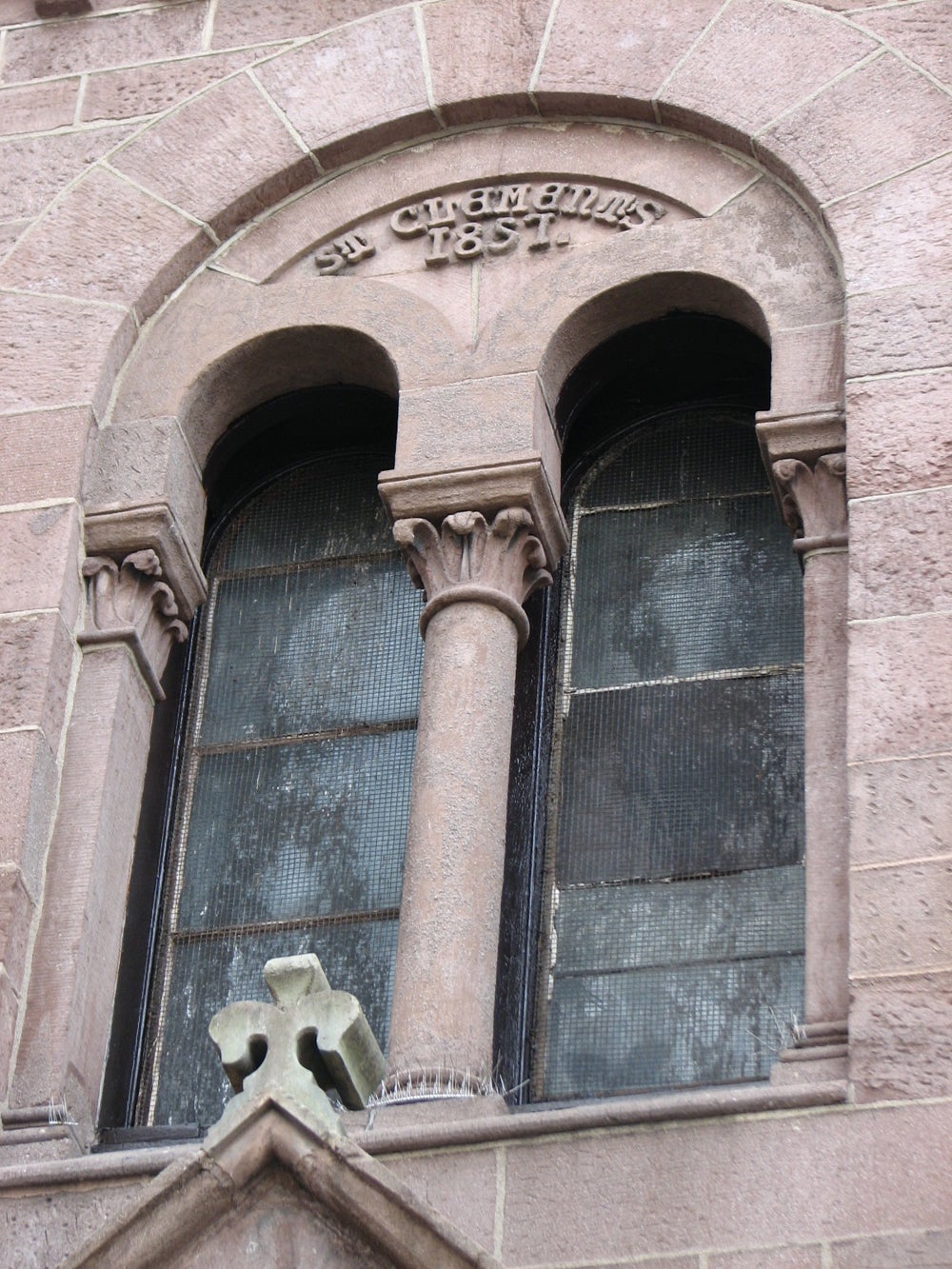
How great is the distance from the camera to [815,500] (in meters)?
8.95

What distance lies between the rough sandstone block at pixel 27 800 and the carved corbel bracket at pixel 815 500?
2.27m

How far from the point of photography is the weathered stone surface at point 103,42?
10562mm

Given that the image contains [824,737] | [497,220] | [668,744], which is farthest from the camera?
[497,220]

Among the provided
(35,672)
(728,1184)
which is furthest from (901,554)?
(35,672)

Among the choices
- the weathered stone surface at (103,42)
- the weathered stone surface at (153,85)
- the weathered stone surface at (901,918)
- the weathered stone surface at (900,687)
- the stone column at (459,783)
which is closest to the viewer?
the weathered stone surface at (901,918)

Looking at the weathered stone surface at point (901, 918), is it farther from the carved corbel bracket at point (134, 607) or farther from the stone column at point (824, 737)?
the carved corbel bracket at point (134, 607)

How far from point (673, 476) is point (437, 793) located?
169cm

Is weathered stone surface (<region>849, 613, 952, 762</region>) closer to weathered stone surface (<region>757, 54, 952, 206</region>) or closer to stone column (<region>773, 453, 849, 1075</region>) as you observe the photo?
stone column (<region>773, 453, 849, 1075</region>)

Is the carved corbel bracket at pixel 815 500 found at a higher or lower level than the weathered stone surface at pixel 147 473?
lower

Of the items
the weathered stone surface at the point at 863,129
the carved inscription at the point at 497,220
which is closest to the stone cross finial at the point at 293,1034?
the carved inscription at the point at 497,220

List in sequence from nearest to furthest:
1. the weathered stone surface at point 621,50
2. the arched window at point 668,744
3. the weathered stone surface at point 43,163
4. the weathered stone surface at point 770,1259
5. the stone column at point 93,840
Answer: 1. the weathered stone surface at point 770,1259
2. the stone column at point 93,840
3. the arched window at point 668,744
4. the weathered stone surface at point 621,50
5. the weathered stone surface at point 43,163

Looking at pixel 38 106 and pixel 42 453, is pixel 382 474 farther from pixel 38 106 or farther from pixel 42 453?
pixel 38 106

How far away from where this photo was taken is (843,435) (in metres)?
8.97

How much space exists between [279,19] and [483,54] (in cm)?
77
